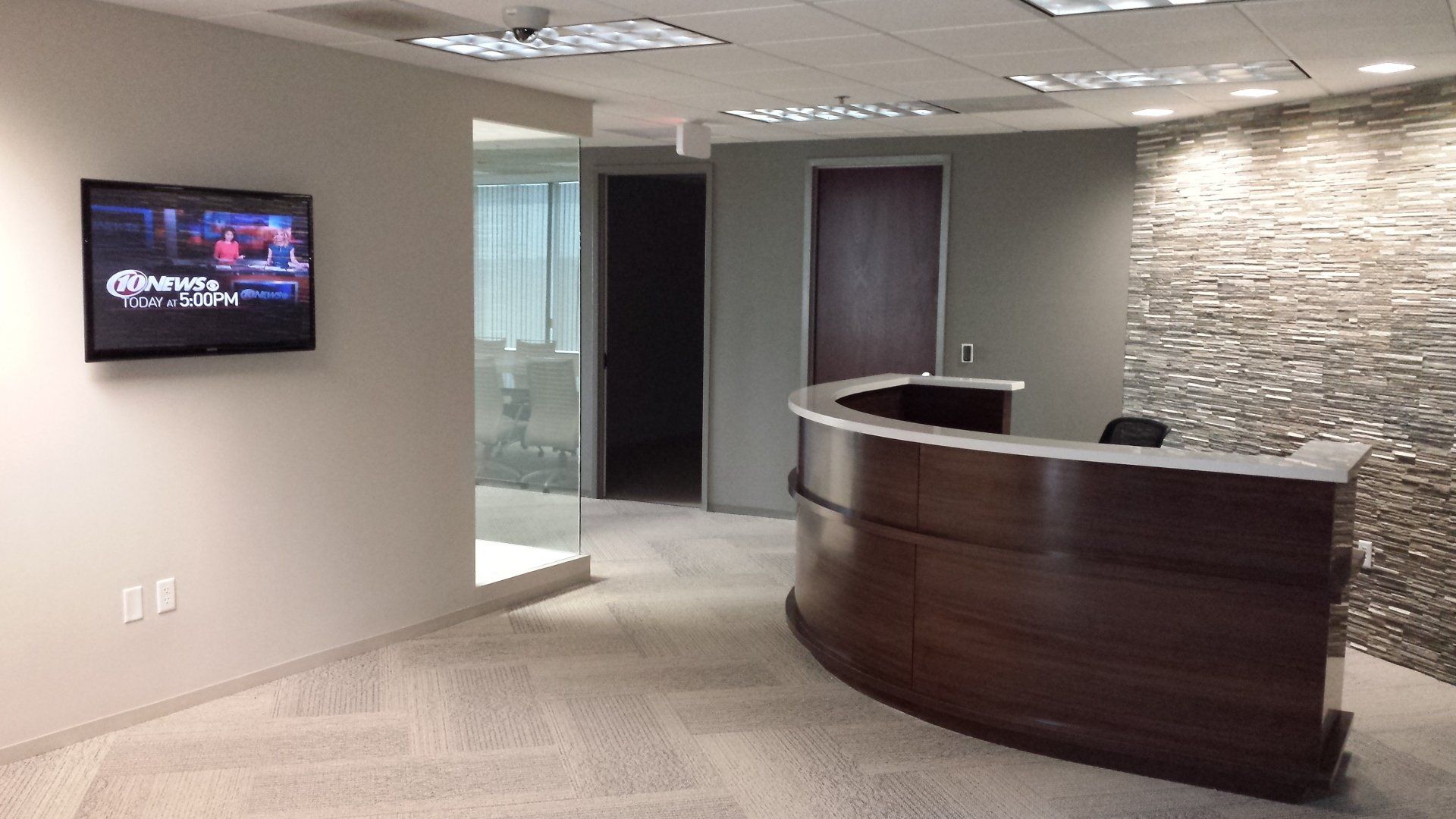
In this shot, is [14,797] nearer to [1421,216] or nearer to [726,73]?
[726,73]

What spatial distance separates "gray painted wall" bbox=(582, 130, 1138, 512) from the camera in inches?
271

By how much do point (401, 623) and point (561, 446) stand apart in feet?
→ 4.17

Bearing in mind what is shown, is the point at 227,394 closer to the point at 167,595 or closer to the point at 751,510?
the point at 167,595

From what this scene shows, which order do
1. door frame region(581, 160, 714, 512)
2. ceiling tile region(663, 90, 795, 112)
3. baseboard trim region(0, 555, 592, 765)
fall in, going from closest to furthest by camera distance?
baseboard trim region(0, 555, 592, 765), ceiling tile region(663, 90, 795, 112), door frame region(581, 160, 714, 512)

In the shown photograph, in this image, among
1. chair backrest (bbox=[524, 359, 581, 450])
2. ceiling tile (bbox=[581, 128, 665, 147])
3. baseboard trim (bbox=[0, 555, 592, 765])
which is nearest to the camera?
baseboard trim (bbox=[0, 555, 592, 765])

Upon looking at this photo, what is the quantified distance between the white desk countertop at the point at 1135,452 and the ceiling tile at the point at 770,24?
1.40m

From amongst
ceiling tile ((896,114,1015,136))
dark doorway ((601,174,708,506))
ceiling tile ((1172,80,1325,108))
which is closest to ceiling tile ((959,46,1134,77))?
ceiling tile ((1172,80,1325,108))

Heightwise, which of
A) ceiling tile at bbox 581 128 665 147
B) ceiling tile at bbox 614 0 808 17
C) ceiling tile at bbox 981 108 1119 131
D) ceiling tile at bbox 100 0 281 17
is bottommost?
ceiling tile at bbox 614 0 808 17

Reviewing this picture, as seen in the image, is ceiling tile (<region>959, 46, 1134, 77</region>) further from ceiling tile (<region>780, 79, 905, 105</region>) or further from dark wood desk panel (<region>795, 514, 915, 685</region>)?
dark wood desk panel (<region>795, 514, 915, 685</region>)

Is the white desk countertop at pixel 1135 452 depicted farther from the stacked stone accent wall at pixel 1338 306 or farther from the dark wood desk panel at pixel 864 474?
the stacked stone accent wall at pixel 1338 306

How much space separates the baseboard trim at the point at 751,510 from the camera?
26.3 feet

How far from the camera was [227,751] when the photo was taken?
392 cm

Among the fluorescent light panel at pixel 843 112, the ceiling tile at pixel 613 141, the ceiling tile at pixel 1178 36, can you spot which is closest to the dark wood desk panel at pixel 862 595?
the ceiling tile at pixel 1178 36

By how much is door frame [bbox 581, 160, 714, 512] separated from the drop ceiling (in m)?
1.77
